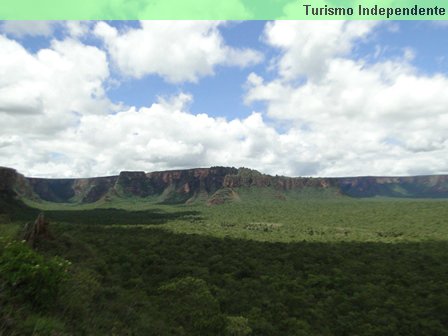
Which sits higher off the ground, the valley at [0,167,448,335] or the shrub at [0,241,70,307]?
the shrub at [0,241,70,307]

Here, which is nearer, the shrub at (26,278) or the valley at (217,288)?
the shrub at (26,278)

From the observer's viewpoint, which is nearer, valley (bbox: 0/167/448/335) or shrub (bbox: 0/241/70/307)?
shrub (bbox: 0/241/70/307)

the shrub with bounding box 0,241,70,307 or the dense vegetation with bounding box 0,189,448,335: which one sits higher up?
the shrub with bounding box 0,241,70,307

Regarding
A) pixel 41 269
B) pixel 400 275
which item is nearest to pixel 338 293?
pixel 400 275

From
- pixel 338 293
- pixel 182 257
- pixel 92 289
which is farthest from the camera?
pixel 182 257

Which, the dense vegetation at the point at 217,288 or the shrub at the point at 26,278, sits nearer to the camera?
the shrub at the point at 26,278

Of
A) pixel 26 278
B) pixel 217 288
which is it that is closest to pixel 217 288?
pixel 217 288

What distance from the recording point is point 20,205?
10656cm

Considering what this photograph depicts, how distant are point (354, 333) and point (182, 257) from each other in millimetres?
23130

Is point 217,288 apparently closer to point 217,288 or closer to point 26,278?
point 217,288

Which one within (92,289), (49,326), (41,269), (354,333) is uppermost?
(41,269)

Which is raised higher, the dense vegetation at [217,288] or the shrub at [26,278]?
the shrub at [26,278]

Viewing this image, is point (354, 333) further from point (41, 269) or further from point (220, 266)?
point (41, 269)

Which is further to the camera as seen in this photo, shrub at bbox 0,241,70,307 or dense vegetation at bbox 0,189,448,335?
dense vegetation at bbox 0,189,448,335
